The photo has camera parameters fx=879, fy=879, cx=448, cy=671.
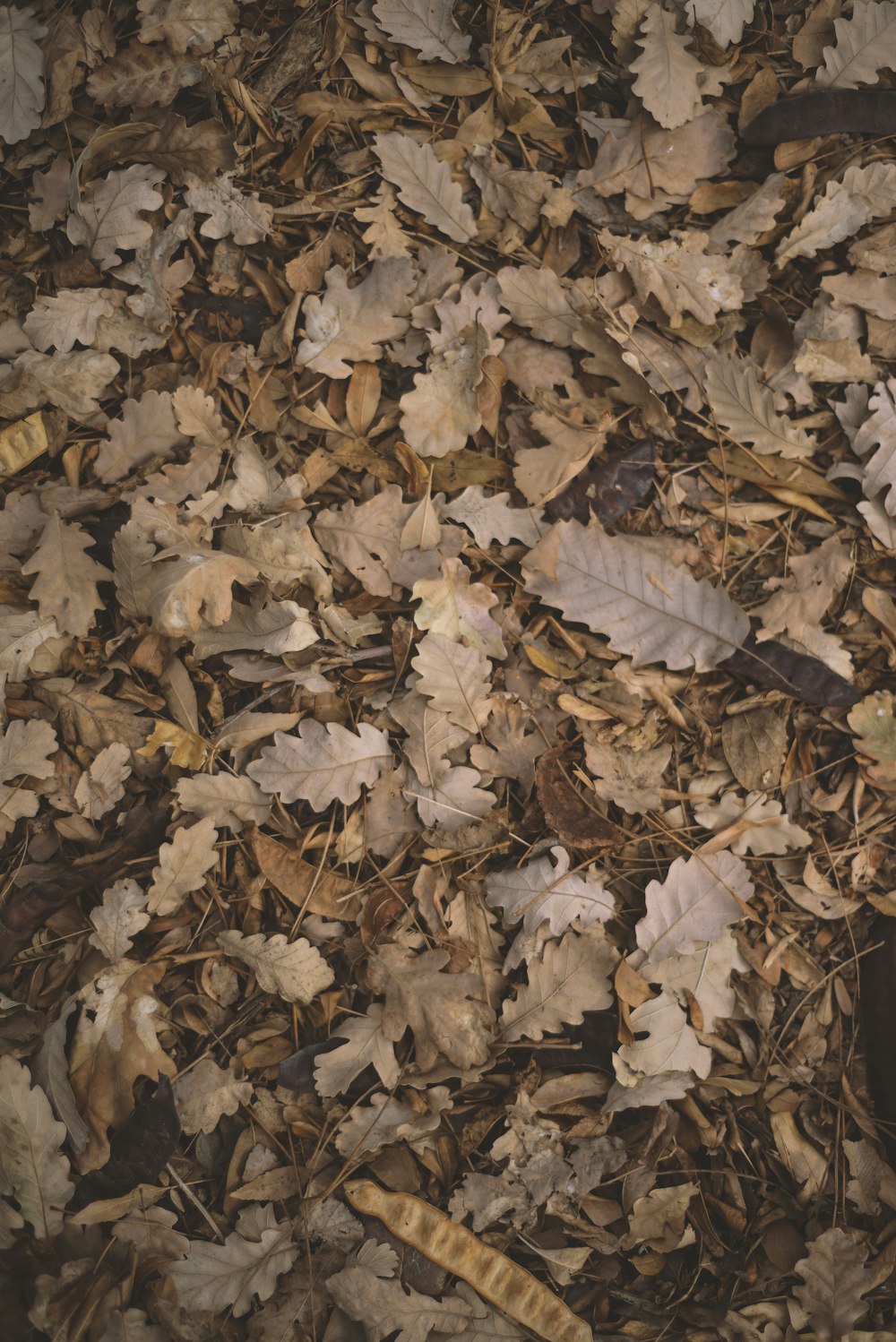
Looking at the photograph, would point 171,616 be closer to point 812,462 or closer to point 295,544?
point 295,544

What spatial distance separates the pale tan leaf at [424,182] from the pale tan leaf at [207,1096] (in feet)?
7.23

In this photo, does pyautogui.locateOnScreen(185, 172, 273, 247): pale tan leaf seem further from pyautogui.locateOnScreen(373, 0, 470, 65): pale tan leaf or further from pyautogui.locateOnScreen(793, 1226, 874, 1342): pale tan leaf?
pyautogui.locateOnScreen(793, 1226, 874, 1342): pale tan leaf

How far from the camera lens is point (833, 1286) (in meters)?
1.99

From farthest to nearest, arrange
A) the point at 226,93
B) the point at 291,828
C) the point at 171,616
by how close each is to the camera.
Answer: the point at 226,93, the point at 291,828, the point at 171,616

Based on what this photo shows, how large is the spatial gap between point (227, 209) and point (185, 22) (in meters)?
0.51

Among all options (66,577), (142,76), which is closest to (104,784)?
(66,577)

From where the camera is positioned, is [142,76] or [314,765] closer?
[314,765]

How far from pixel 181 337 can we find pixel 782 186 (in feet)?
5.40

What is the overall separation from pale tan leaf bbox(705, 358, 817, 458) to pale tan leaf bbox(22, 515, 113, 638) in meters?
1.63

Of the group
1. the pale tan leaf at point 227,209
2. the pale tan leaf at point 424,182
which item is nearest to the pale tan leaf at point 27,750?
the pale tan leaf at point 227,209

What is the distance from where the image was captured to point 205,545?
2203 mm

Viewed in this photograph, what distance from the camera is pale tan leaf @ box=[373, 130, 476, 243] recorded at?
233cm

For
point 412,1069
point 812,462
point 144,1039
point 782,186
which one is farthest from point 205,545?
point 782,186

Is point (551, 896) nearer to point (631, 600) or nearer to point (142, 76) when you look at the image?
point (631, 600)
